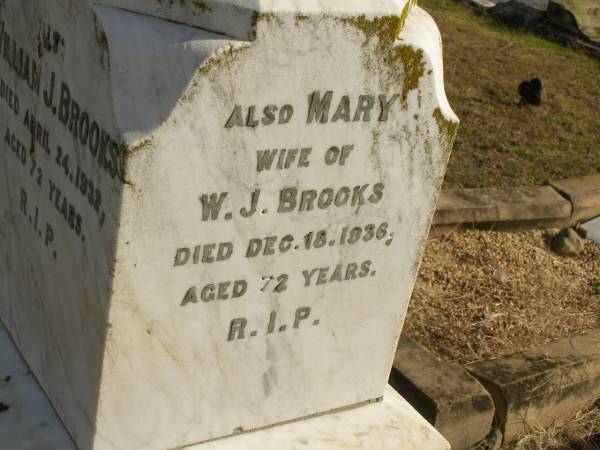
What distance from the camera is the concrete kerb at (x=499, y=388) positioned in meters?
3.15

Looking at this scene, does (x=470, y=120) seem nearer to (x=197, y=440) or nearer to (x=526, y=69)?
(x=526, y=69)

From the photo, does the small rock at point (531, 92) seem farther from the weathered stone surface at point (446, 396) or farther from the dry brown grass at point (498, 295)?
the weathered stone surface at point (446, 396)

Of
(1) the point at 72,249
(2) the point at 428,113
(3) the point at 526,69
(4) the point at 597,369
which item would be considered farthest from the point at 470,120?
(1) the point at 72,249

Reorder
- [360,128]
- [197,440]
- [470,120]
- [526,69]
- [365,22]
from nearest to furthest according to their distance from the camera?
1. [365,22]
2. [360,128]
3. [197,440]
4. [470,120]
5. [526,69]

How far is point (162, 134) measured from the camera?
6.54 feet

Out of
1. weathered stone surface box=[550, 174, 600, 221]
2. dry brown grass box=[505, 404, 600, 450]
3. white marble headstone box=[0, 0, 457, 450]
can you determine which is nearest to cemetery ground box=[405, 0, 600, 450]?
dry brown grass box=[505, 404, 600, 450]

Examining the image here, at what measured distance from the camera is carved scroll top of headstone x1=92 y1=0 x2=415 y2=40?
1975 millimetres

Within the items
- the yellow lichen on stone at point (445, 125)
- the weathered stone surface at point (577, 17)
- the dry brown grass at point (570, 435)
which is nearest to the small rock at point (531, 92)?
the weathered stone surface at point (577, 17)

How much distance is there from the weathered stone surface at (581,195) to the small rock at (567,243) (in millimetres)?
210

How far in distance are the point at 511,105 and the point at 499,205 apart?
1.96m

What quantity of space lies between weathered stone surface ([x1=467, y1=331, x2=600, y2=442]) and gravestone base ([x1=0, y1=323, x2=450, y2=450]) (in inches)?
23.6

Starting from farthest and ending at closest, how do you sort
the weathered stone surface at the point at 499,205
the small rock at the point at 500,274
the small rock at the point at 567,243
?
the small rock at the point at 567,243, the weathered stone surface at the point at 499,205, the small rock at the point at 500,274

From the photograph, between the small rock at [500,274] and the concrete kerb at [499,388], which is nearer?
the concrete kerb at [499,388]

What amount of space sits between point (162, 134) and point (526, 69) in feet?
18.7
